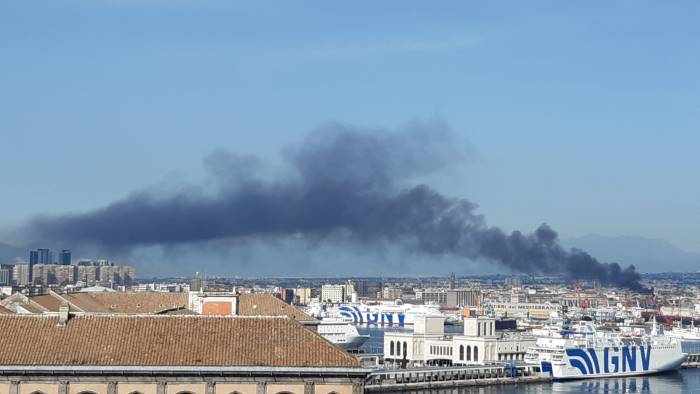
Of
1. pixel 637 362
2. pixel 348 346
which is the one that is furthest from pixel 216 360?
pixel 637 362

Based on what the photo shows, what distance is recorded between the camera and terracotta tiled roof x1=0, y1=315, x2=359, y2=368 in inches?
1034

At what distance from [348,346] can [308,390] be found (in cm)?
5690

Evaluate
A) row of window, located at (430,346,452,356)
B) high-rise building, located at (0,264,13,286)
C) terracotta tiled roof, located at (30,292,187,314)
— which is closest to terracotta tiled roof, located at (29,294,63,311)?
terracotta tiled roof, located at (30,292,187,314)

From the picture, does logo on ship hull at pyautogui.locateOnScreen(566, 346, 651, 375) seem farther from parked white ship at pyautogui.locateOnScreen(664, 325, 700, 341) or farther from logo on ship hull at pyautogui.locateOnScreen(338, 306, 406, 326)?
logo on ship hull at pyautogui.locateOnScreen(338, 306, 406, 326)

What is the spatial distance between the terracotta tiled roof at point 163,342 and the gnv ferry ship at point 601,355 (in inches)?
2246

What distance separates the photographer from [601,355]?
86188 millimetres

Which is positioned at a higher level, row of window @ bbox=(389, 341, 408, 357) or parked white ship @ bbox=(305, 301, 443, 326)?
parked white ship @ bbox=(305, 301, 443, 326)

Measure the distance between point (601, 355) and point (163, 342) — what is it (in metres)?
63.0

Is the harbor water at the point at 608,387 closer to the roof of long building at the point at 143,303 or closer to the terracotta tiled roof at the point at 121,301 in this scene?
the terracotta tiled roof at the point at 121,301

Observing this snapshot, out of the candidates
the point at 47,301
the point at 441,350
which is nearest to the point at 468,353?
the point at 441,350

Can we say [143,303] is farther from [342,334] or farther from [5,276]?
[5,276]

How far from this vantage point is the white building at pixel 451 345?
9075cm

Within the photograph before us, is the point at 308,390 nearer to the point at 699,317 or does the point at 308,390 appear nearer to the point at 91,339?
the point at 91,339

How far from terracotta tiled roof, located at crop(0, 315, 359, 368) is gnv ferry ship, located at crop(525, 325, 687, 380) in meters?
57.0
